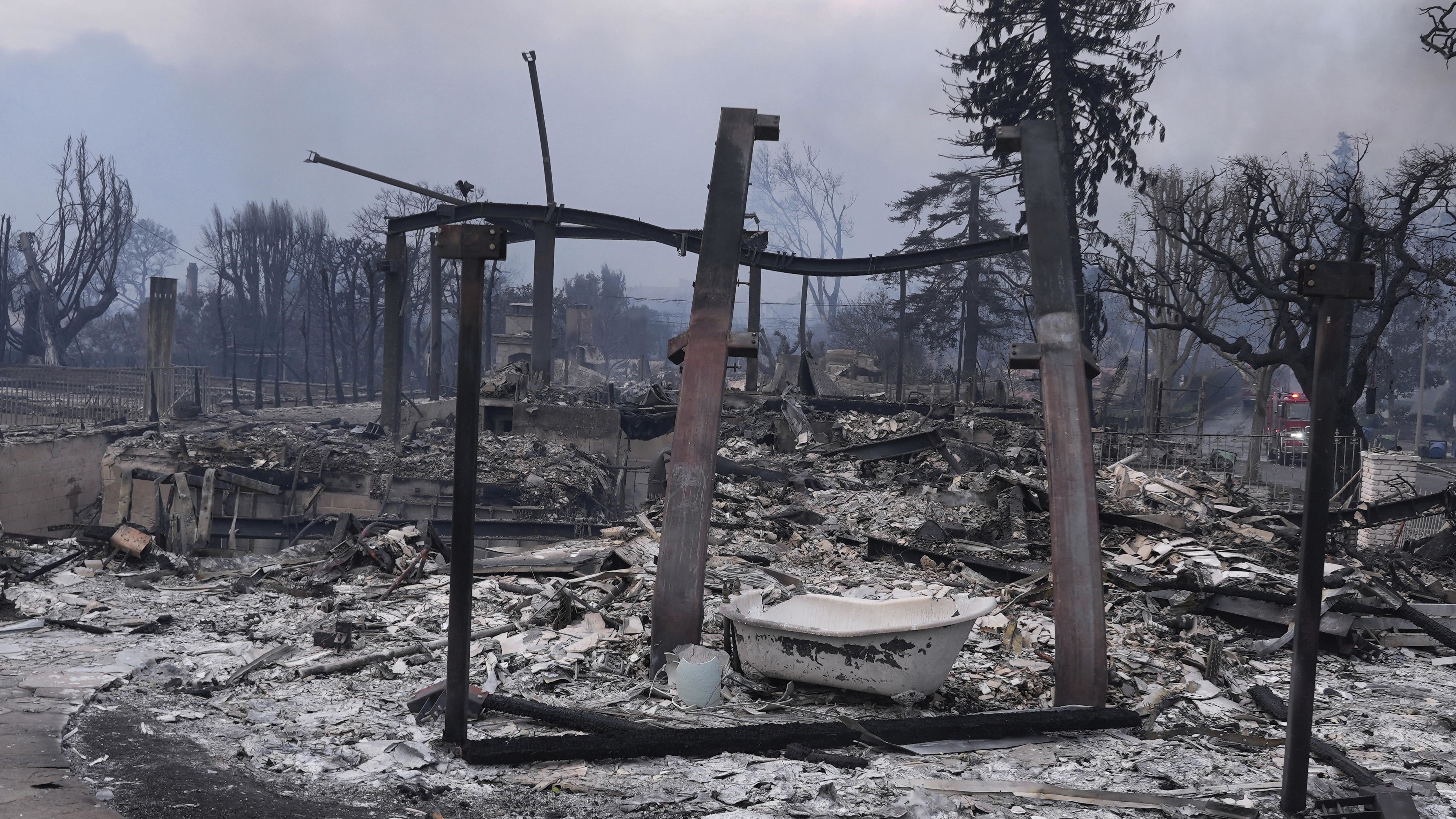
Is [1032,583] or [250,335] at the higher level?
[250,335]

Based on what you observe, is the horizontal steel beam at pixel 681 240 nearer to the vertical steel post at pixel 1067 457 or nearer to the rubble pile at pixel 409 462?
the rubble pile at pixel 409 462

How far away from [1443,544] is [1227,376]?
179 ft

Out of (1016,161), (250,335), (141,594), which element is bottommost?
(141,594)

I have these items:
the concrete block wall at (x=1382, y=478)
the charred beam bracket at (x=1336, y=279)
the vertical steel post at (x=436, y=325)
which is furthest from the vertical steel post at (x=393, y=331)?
the charred beam bracket at (x=1336, y=279)

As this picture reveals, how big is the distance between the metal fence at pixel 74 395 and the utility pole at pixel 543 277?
9.25 metres

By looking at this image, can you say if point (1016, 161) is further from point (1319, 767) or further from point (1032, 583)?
point (1319, 767)

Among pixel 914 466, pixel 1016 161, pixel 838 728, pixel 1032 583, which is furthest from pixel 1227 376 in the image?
pixel 838 728

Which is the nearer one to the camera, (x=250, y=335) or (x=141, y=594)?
(x=141, y=594)

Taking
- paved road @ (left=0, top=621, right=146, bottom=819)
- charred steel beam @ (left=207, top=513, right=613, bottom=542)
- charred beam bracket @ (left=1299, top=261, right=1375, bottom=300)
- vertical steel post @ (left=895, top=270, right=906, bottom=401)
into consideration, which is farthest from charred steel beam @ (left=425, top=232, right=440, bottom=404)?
charred beam bracket @ (left=1299, top=261, right=1375, bottom=300)

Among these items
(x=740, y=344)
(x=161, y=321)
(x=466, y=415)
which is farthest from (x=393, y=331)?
(x=466, y=415)

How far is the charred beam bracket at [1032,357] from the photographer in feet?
19.9

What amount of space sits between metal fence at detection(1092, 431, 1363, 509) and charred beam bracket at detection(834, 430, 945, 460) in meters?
4.05

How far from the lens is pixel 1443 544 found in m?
11.5

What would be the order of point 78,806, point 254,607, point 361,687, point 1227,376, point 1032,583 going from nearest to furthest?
1. point 78,806
2. point 361,687
3. point 254,607
4. point 1032,583
5. point 1227,376
